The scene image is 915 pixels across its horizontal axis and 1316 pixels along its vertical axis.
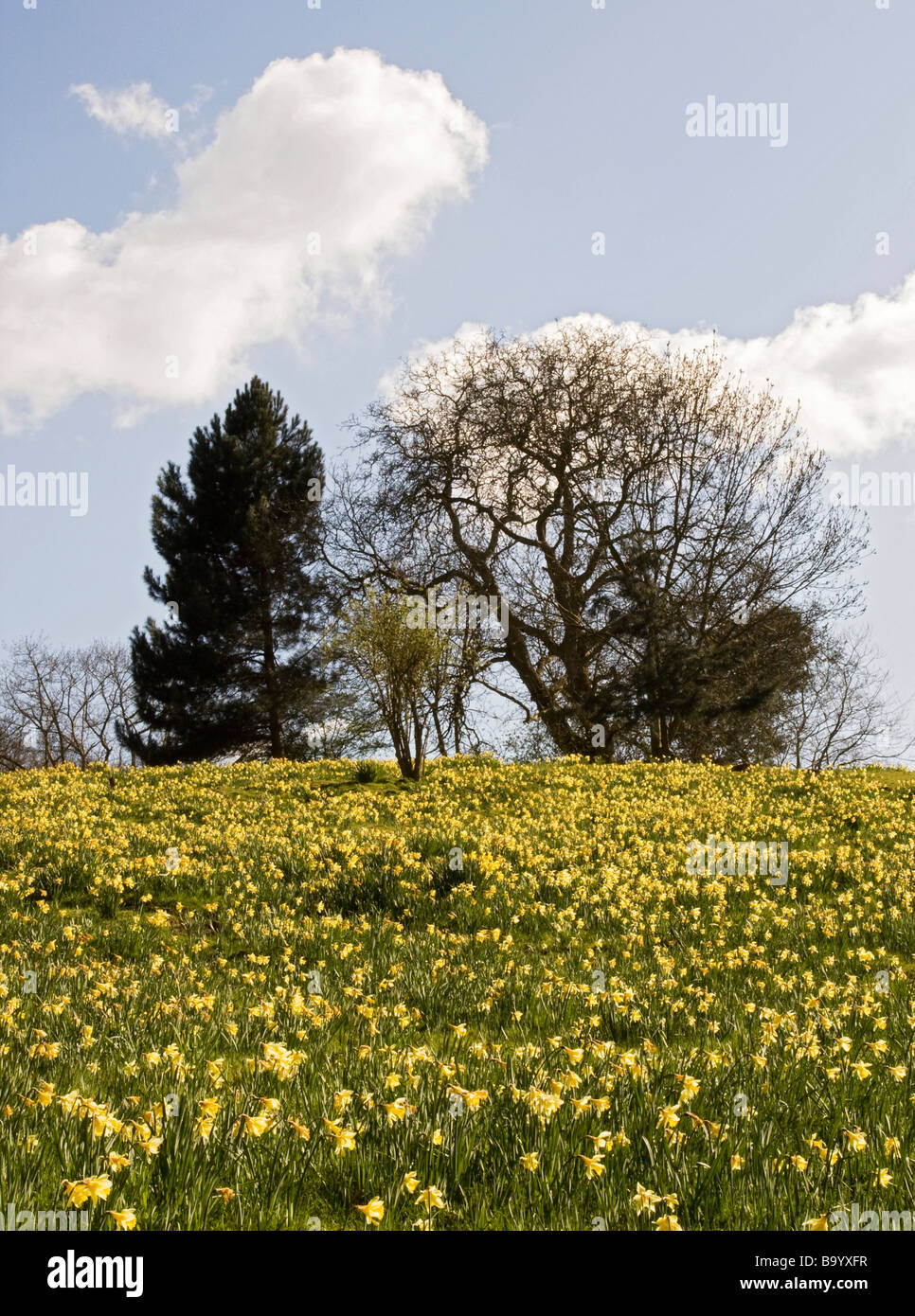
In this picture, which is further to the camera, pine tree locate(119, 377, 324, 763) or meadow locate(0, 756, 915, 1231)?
pine tree locate(119, 377, 324, 763)

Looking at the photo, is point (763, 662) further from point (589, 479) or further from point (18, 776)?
point (18, 776)

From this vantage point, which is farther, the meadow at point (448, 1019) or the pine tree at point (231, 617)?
the pine tree at point (231, 617)

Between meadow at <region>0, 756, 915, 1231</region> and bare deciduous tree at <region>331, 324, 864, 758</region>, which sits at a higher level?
bare deciduous tree at <region>331, 324, 864, 758</region>

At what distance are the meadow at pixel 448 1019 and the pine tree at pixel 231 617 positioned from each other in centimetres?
1666

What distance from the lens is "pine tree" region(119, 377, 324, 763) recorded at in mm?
29031

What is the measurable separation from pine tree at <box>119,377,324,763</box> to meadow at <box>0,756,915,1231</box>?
16.7m

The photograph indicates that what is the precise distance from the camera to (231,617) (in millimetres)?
29312

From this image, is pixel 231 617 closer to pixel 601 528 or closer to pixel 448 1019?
pixel 601 528

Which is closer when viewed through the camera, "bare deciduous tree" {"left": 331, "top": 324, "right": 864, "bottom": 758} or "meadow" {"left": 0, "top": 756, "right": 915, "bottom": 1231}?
"meadow" {"left": 0, "top": 756, "right": 915, "bottom": 1231}

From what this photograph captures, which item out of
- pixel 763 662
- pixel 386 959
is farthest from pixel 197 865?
pixel 763 662

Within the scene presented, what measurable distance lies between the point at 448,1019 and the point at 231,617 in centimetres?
2536

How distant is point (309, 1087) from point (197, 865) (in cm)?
556

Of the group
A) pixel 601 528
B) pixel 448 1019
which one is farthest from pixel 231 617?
pixel 448 1019

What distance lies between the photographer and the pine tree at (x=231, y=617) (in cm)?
2903
